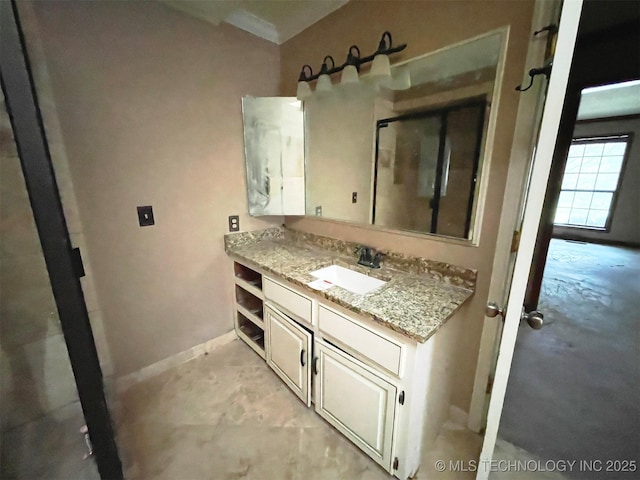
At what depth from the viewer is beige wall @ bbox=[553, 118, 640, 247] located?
5.12 m

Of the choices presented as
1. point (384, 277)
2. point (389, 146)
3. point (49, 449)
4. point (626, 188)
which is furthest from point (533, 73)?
point (626, 188)

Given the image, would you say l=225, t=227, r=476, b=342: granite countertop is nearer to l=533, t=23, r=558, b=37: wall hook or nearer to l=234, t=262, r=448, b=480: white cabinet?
l=234, t=262, r=448, b=480: white cabinet

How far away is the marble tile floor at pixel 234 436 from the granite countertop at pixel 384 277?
2.67 ft

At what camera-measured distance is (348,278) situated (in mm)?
1730

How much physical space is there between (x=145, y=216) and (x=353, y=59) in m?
1.61

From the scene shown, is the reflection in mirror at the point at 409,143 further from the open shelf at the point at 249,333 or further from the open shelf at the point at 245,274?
the open shelf at the point at 249,333

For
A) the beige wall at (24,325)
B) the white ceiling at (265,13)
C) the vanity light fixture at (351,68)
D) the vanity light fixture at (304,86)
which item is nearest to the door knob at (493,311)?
the vanity light fixture at (351,68)

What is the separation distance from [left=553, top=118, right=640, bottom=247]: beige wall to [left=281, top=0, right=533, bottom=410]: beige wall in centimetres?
651

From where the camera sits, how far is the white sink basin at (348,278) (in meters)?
1.61

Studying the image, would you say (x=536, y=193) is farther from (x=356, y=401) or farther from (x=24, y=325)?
(x=24, y=325)

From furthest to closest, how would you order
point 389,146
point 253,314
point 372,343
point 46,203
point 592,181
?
point 592,181 → point 253,314 → point 389,146 → point 372,343 → point 46,203

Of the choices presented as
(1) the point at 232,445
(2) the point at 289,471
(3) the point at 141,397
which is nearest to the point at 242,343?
(3) the point at 141,397

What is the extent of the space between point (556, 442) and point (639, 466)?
1.04 feet

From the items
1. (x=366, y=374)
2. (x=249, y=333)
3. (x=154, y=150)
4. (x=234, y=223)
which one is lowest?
(x=249, y=333)
